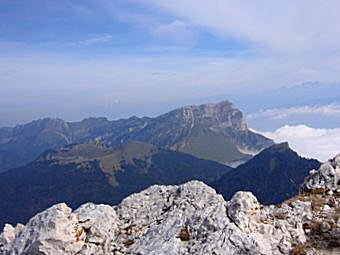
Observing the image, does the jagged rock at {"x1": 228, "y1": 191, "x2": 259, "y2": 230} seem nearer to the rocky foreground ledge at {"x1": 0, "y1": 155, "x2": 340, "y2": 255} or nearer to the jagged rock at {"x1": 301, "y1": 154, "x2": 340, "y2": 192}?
the rocky foreground ledge at {"x1": 0, "y1": 155, "x2": 340, "y2": 255}

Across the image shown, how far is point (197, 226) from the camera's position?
24.5 m

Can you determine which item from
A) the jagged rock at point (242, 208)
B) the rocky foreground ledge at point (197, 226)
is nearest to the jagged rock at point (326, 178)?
the rocky foreground ledge at point (197, 226)

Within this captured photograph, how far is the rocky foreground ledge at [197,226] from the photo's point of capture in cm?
2308

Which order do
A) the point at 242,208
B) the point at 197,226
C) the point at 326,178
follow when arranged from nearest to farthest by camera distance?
the point at 242,208 → the point at 197,226 → the point at 326,178

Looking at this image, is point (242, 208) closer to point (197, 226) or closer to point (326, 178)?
point (197, 226)

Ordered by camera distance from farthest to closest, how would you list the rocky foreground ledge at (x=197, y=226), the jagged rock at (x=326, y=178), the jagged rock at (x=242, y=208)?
the jagged rock at (x=326, y=178) → the jagged rock at (x=242, y=208) → the rocky foreground ledge at (x=197, y=226)

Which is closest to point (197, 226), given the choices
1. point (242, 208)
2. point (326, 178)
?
point (242, 208)

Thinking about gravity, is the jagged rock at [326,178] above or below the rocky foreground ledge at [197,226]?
above

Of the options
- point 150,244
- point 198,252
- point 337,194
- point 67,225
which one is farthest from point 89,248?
point 337,194

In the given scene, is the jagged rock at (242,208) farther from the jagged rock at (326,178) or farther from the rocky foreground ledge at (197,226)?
the jagged rock at (326,178)

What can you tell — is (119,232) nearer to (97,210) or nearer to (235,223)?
(97,210)

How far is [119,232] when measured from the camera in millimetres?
30094

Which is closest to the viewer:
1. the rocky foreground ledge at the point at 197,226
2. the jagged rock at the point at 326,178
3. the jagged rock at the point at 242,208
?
the rocky foreground ledge at the point at 197,226

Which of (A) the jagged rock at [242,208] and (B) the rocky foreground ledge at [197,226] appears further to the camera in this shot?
(A) the jagged rock at [242,208]
